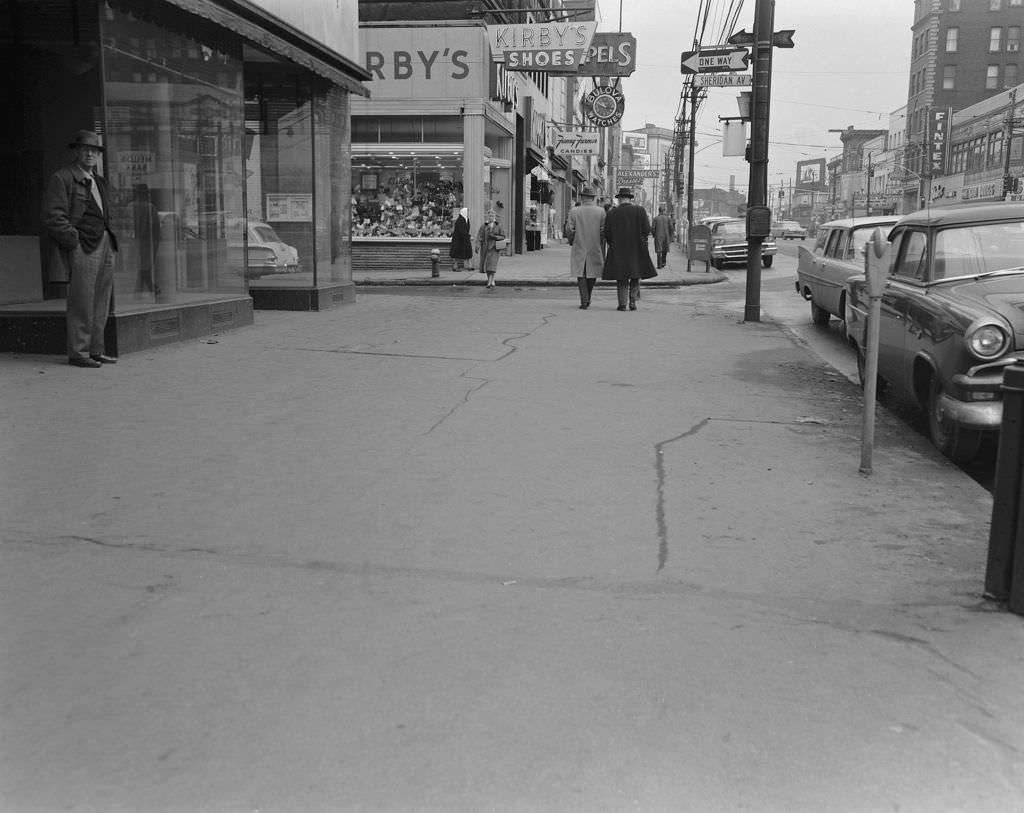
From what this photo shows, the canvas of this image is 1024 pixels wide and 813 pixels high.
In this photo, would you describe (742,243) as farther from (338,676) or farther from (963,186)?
(963,186)

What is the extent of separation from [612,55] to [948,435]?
22.6 meters

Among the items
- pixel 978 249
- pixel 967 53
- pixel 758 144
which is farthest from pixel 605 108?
pixel 967 53

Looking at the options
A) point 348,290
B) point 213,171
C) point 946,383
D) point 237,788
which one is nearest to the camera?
point 237,788

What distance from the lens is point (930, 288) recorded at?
7.55 m

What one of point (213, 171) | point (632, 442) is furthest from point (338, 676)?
point (213, 171)

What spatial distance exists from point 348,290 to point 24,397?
9.23 m

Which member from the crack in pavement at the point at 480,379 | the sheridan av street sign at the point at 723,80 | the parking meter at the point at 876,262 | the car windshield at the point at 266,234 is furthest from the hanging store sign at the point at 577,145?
the parking meter at the point at 876,262

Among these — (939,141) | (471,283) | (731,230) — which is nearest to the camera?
(471,283)

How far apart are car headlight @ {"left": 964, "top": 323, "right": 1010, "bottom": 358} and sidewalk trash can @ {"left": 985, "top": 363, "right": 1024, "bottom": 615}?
243 cm

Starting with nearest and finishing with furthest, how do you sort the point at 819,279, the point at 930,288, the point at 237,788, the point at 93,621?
the point at 237,788 → the point at 93,621 → the point at 930,288 → the point at 819,279

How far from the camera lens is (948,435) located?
6.75m

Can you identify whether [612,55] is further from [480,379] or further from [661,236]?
[480,379]

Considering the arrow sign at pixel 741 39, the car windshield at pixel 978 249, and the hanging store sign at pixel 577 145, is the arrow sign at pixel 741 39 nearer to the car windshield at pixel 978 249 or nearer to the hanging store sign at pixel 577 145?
the car windshield at pixel 978 249

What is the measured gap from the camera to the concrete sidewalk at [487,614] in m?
2.83
